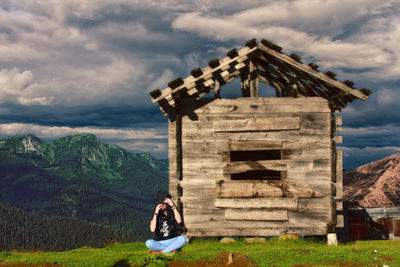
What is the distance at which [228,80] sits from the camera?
631 inches

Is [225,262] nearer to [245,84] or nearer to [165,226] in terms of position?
[165,226]

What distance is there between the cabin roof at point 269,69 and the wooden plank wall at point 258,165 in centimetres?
85

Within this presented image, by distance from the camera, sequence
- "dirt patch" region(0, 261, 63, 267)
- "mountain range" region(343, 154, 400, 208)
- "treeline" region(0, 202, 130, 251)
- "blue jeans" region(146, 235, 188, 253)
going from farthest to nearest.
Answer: "treeline" region(0, 202, 130, 251) < "mountain range" region(343, 154, 400, 208) < "blue jeans" region(146, 235, 188, 253) < "dirt patch" region(0, 261, 63, 267)

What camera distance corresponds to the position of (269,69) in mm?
14867

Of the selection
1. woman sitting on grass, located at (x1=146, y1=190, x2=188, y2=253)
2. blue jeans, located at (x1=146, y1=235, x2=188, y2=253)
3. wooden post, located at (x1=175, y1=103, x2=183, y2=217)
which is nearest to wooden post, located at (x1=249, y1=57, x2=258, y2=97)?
wooden post, located at (x1=175, y1=103, x2=183, y2=217)

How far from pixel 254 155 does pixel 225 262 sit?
344 inches

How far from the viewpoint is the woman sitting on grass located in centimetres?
1041

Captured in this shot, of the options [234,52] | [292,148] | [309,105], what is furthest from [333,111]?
[234,52]

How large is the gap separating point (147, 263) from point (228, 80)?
9344mm

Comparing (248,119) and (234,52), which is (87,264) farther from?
(234,52)

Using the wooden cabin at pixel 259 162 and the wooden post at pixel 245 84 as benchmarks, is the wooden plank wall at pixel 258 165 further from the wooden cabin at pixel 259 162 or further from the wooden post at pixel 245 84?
the wooden post at pixel 245 84

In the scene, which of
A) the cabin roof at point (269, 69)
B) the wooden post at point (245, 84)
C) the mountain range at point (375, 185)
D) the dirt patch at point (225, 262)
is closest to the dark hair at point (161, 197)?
the dirt patch at point (225, 262)

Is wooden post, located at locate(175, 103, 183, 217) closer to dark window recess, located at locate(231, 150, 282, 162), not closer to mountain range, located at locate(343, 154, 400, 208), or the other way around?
dark window recess, located at locate(231, 150, 282, 162)

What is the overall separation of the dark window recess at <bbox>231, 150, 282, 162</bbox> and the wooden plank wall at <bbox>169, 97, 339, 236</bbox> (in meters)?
3.62
